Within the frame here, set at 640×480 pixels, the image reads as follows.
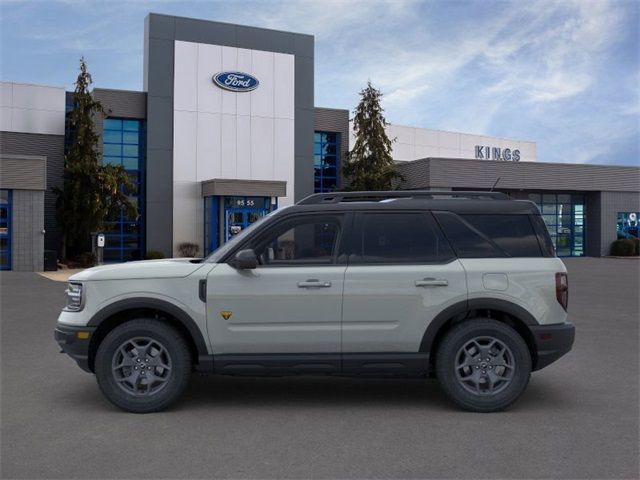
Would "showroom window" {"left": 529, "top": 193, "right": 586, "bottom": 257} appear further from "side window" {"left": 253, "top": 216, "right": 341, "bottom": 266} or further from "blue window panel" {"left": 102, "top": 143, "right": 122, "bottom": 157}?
"side window" {"left": 253, "top": 216, "right": 341, "bottom": 266}

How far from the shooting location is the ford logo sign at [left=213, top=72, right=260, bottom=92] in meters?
33.2

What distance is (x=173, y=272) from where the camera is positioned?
583cm

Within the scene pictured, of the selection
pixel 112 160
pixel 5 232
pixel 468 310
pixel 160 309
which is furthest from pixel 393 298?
pixel 112 160

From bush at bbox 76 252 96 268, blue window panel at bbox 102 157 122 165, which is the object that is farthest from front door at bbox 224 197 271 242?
bush at bbox 76 252 96 268

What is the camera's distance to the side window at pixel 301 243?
5875 mm

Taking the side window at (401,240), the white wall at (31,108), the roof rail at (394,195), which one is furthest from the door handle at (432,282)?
the white wall at (31,108)

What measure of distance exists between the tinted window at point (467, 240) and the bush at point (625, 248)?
35971mm

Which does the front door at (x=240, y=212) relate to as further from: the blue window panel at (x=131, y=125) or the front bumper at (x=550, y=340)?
the front bumper at (x=550, y=340)

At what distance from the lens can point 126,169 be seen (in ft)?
108

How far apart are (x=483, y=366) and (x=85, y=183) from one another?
85.4 ft

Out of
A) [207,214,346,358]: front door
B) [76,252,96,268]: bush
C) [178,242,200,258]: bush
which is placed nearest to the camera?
[207,214,346,358]: front door

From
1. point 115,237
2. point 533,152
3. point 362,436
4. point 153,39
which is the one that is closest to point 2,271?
point 115,237

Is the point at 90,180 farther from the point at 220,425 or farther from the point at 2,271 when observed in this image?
the point at 220,425

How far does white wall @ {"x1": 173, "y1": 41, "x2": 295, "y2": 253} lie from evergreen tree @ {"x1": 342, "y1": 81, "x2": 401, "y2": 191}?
3.48 meters
